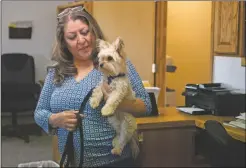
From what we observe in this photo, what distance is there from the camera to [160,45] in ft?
3.24

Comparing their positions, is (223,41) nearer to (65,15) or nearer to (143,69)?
(143,69)

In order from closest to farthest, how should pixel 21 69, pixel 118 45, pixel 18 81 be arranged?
1. pixel 118 45
2. pixel 18 81
3. pixel 21 69

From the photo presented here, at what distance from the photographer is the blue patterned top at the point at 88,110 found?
2.53 ft

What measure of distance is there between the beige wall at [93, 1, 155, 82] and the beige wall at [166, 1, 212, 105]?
52 millimetres

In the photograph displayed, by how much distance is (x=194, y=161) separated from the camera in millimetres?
1141

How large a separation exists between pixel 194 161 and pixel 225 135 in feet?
0.63

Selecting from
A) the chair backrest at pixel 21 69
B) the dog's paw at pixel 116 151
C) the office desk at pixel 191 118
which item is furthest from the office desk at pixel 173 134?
the chair backrest at pixel 21 69

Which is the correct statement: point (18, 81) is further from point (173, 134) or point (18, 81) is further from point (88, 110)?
point (88, 110)

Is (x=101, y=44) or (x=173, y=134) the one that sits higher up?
(x=101, y=44)

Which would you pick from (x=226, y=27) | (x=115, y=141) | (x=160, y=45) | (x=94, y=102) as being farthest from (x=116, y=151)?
(x=226, y=27)

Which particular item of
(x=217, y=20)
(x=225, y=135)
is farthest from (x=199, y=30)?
(x=225, y=135)

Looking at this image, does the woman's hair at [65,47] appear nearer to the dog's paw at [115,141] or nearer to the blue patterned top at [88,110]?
the blue patterned top at [88,110]

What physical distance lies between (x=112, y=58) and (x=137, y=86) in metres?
0.10

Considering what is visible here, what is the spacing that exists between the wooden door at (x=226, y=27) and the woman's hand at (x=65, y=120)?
521 millimetres
